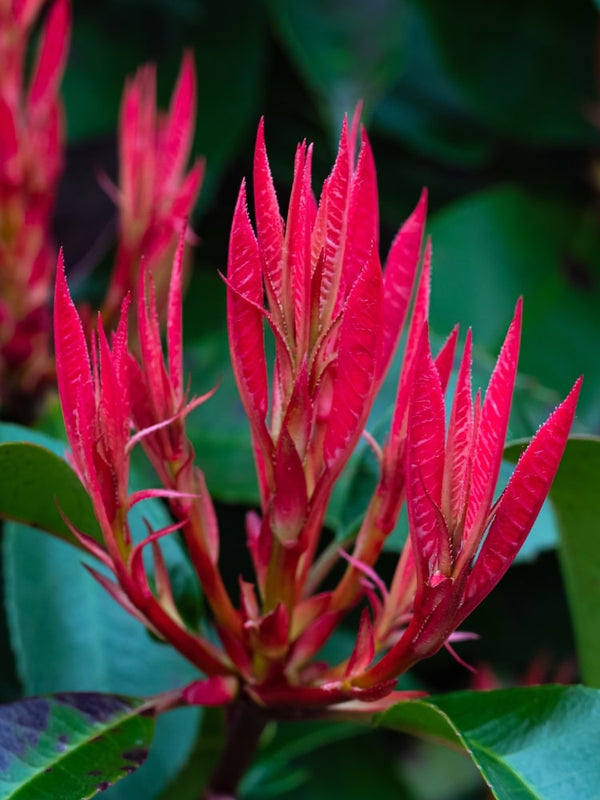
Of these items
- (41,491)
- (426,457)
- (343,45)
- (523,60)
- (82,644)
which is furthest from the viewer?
(523,60)

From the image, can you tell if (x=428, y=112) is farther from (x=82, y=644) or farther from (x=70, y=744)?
(x=70, y=744)

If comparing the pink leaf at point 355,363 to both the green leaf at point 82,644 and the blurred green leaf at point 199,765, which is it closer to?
the green leaf at point 82,644

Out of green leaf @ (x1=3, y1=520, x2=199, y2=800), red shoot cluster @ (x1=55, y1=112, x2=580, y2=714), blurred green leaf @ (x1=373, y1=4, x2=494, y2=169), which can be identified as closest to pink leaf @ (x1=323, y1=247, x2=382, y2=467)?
red shoot cluster @ (x1=55, y1=112, x2=580, y2=714)

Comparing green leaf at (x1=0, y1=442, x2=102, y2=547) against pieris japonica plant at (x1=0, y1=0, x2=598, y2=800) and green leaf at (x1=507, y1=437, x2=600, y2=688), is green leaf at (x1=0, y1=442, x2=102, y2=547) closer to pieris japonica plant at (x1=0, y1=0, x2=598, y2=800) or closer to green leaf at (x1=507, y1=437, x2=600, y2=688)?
pieris japonica plant at (x1=0, y1=0, x2=598, y2=800)

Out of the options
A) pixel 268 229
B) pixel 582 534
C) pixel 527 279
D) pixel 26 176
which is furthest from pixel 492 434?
pixel 527 279

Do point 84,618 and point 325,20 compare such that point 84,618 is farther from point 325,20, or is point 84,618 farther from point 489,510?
point 325,20

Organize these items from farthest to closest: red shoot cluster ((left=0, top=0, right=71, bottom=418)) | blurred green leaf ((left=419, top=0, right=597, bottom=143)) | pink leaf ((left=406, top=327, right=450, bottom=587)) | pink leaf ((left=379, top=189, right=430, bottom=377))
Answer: blurred green leaf ((left=419, top=0, right=597, bottom=143)) < red shoot cluster ((left=0, top=0, right=71, bottom=418)) < pink leaf ((left=379, top=189, right=430, bottom=377)) < pink leaf ((left=406, top=327, right=450, bottom=587))

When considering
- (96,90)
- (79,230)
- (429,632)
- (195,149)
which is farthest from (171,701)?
(96,90)
